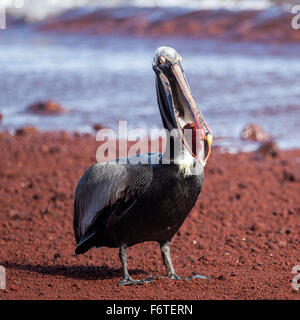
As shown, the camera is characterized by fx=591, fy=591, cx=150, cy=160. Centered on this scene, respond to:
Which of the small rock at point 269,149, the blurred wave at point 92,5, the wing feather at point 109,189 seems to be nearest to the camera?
the wing feather at point 109,189

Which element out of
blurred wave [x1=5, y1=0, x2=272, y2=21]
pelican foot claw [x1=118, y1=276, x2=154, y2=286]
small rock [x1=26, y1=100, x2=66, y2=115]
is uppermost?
blurred wave [x1=5, y1=0, x2=272, y2=21]

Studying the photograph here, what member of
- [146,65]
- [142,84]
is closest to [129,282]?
[142,84]

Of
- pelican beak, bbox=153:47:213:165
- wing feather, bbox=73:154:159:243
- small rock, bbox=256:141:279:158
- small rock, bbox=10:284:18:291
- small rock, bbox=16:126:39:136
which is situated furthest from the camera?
small rock, bbox=16:126:39:136

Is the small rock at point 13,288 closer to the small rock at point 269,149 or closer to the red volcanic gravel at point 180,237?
the red volcanic gravel at point 180,237

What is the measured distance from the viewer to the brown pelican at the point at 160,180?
11.7 feet

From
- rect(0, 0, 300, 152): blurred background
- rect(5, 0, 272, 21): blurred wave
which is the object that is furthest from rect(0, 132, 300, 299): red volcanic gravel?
rect(5, 0, 272, 21): blurred wave

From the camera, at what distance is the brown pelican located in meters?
3.55

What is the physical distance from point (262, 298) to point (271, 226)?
1.85 meters

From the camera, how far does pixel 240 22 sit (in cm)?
1770

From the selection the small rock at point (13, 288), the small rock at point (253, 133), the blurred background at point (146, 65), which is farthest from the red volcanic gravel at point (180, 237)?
→ the blurred background at point (146, 65)

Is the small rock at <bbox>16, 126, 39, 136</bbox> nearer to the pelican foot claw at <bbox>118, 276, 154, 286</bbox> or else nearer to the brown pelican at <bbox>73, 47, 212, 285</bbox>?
the brown pelican at <bbox>73, 47, 212, 285</bbox>

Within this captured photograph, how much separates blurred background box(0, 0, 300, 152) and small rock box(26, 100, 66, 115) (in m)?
0.02

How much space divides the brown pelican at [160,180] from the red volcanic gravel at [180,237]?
424mm

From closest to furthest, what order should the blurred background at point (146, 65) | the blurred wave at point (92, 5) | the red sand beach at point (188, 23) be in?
the blurred background at point (146, 65) → the red sand beach at point (188, 23) → the blurred wave at point (92, 5)
